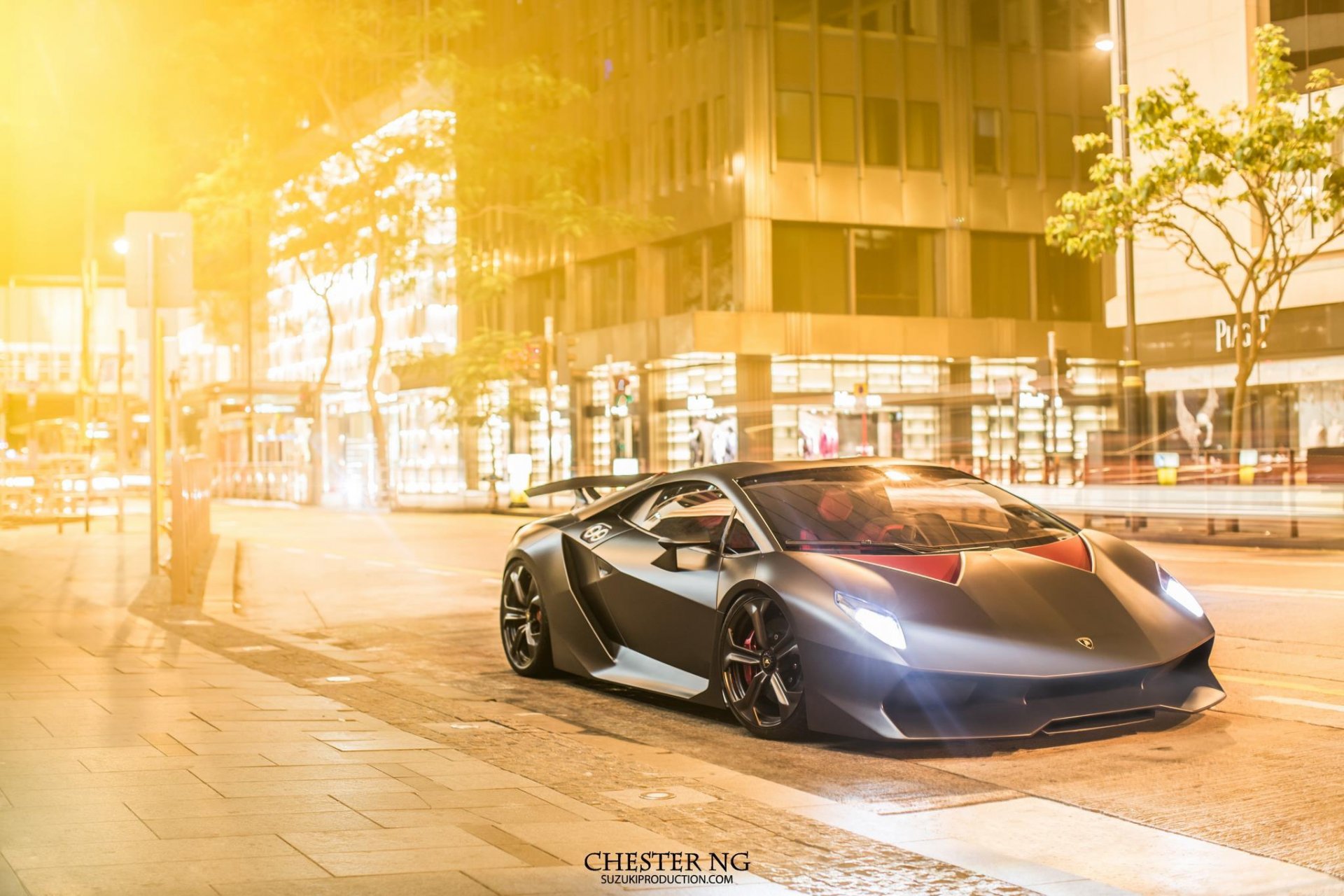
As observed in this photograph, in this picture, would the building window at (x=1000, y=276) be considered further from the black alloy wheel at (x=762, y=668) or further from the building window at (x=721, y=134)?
the black alloy wheel at (x=762, y=668)

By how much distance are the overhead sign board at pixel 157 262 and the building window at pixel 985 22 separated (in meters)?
37.2

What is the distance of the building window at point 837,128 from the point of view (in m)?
46.2

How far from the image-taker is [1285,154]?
922 inches

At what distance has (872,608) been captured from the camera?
651 cm

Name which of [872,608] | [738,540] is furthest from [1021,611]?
[738,540]

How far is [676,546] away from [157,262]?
366 inches

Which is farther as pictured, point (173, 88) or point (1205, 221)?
point (173, 88)

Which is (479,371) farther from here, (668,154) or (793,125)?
(793,125)

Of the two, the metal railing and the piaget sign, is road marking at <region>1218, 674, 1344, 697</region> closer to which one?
the piaget sign

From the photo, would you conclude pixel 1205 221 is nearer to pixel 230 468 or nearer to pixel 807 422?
pixel 807 422

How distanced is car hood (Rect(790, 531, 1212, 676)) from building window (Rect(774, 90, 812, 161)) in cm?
3932

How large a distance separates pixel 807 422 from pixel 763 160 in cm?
746

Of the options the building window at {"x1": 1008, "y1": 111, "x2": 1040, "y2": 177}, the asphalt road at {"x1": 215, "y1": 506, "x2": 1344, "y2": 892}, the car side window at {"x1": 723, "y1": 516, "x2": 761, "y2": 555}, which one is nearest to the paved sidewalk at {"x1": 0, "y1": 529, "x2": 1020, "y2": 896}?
the asphalt road at {"x1": 215, "y1": 506, "x2": 1344, "y2": 892}

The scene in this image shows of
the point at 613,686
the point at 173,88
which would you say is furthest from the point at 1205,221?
the point at 613,686
